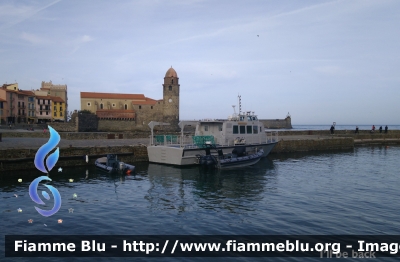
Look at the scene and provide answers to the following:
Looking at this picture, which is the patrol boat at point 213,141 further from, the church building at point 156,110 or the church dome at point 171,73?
the church dome at point 171,73

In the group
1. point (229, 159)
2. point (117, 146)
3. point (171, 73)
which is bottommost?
point (229, 159)

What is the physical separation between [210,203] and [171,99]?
5903 cm

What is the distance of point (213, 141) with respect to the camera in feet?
77.3

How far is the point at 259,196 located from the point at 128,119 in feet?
197

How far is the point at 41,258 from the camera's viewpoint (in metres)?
7.86

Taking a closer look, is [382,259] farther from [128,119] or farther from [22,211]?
[128,119]

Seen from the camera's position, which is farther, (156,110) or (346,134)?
(156,110)

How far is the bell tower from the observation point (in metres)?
70.6

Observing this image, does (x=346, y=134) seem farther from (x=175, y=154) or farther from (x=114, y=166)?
(x=114, y=166)

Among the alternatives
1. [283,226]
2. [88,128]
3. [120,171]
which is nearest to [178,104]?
[88,128]

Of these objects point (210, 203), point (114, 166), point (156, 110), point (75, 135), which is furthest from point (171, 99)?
point (210, 203)

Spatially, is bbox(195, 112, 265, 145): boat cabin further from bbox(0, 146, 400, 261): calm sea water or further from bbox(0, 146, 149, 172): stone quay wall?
bbox(0, 146, 149, 172): stone quay wall

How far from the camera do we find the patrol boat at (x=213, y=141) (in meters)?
22.7

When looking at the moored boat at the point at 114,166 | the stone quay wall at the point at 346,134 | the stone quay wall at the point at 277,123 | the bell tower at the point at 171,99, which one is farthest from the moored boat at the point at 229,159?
the stone quay wall at the point at 277,123
